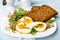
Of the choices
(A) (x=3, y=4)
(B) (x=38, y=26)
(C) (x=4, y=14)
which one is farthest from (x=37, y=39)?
(A) (x=3, y=4)

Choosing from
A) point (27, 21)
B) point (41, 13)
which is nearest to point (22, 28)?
point (27, 21)

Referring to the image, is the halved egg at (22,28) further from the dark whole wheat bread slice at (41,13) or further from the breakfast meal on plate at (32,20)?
the dark whole wheat bread slice at (41,13)

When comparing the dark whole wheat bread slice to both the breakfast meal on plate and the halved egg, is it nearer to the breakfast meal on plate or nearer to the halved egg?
the breakfast meal on plate

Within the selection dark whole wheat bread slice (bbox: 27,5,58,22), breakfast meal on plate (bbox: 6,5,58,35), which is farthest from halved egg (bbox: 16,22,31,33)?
dark whole wheat bread slice (bbox: 27,5,58,22)

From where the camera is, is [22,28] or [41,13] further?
[41,13]

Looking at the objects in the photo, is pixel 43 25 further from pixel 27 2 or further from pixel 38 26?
pixel 27 2

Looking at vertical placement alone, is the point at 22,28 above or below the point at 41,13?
below

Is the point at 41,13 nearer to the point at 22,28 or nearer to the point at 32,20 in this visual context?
the point at 32,20

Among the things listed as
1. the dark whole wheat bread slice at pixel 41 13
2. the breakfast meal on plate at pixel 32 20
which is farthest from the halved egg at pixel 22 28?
the dark whole wheat bread slice at pixel 41 13
